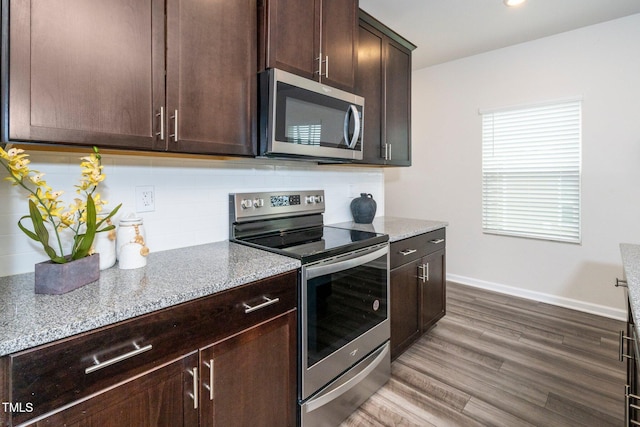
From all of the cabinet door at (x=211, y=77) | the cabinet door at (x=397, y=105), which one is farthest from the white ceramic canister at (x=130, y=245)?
the cabinet door at (x=397, y=105)

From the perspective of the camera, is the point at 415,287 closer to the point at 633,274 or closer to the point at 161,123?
the point at 633,274

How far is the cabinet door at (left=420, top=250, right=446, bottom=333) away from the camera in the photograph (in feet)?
7.80

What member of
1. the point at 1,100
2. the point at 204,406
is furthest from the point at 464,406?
the point at 1,100

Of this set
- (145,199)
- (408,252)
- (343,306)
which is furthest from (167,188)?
(408,252)

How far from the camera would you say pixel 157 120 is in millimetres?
1240

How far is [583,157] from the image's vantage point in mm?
2988

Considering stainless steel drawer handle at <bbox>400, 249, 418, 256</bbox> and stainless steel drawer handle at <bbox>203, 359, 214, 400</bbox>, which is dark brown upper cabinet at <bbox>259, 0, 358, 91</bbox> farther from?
stainless steel drawer handle at <bbox>203, 359, 214, 400</bbox>

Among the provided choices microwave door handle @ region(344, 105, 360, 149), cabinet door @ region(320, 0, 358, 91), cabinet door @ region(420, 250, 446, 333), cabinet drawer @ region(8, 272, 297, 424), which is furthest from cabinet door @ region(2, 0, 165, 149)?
cabinet door @ region(420, 250, 446, 333)

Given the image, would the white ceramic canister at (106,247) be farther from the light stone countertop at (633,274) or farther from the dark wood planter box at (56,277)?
the light stone countertop at (633,274)

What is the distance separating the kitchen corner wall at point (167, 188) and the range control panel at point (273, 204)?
0.07 m

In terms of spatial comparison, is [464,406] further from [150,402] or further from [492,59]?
[492,59]

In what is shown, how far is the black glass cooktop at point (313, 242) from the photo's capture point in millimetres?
1474

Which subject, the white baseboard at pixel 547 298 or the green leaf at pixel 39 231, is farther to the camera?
the white baseboard at pixel 547 298

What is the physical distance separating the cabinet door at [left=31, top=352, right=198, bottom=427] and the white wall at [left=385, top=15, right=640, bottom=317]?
3.55m
